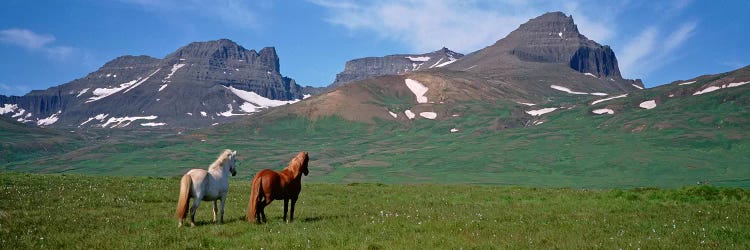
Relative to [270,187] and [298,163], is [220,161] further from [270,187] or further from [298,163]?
[298,163]

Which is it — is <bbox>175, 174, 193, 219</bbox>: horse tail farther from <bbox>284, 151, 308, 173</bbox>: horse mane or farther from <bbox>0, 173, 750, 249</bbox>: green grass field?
<bbox>284, 151, 308, 173</bbox>: horse mane

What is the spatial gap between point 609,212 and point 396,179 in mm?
142240

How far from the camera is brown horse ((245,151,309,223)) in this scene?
19625mm

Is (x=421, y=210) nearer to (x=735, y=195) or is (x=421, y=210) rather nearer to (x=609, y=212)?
(x=609, y=212)

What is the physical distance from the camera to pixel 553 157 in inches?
7456

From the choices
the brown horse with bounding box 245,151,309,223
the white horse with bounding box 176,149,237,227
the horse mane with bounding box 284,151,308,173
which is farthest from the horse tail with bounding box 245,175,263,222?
the horse mane with bounding box 284,151,308,173

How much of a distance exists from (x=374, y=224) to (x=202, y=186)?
6073 mm

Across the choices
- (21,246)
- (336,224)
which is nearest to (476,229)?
(336,224)

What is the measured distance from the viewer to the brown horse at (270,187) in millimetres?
19625

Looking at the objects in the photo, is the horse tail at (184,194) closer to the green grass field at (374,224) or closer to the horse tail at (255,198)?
the green grass field at (374,224)

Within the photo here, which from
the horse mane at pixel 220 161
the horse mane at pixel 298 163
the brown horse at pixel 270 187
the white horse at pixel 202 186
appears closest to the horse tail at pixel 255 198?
the brown horse at pixel 270 187

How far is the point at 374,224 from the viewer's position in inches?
765

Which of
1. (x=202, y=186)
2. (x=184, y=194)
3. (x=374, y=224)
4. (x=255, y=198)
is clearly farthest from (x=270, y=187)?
(x=374, y=224)

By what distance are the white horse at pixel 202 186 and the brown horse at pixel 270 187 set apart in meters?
1.26
